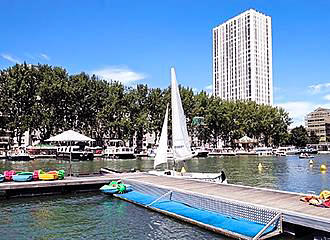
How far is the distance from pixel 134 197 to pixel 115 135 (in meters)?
82.4

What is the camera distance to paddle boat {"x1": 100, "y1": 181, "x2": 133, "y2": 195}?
27625mm

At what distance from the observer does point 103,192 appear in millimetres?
28547

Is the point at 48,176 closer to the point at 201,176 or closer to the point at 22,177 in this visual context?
the point at 22,177

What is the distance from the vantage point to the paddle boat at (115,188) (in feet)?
90.6

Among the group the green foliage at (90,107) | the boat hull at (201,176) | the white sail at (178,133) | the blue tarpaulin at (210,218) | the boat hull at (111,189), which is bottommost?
the blue tarpaulin at (210,218)

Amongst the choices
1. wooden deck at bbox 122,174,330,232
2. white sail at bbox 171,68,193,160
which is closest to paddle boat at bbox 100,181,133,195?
wooden deck at bbox 122,174,330,232

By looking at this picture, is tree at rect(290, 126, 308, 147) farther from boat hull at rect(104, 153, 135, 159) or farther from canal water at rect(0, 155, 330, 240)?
canal water at rect(0, 155, 330, 240)

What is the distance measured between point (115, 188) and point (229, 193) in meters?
9.86

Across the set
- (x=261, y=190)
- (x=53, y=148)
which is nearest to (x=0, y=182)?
(x=261, y=190)

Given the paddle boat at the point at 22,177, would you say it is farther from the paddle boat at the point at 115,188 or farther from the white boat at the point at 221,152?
the white boat at the point at 221,152

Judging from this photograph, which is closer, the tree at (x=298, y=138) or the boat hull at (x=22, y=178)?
the boat hull at (x=22, y=178)

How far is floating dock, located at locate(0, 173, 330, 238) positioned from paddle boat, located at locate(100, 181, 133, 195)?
0.84 metres

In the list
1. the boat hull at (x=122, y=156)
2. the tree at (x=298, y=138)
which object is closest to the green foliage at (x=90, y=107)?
the boat hull at (x=122, y=156)

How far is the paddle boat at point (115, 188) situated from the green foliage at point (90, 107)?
66867 millimetres
